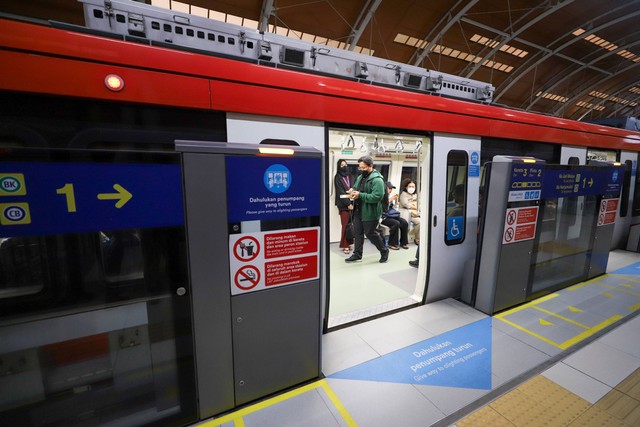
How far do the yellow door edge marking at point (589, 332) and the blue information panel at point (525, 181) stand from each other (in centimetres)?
150

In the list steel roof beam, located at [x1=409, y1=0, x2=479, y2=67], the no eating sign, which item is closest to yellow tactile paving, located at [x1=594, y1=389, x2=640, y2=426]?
the no eating sign

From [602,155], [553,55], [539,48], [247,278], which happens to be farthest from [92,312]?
[553,55]

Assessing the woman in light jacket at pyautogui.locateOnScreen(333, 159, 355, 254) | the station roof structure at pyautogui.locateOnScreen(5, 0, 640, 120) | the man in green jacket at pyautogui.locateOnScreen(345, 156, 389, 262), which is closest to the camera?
the man in green jacket at pyautogui.locateOnScreen(345, 156, 389, 262)

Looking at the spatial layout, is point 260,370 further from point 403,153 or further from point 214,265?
point 403,153

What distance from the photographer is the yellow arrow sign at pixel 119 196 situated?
4.64 ft

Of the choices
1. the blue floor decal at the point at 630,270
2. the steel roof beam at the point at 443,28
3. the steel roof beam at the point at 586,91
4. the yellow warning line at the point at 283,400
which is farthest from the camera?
the steel roof beam at the point at 586,91

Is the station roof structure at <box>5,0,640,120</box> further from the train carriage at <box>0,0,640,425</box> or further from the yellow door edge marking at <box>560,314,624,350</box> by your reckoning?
the yellow door edge marking at <box>560,314,624,350</box>

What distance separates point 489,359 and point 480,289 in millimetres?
1013

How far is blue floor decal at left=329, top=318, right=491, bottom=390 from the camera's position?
7.34 feet

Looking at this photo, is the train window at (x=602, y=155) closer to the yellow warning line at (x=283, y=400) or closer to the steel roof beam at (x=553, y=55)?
the yellow warning line at (x=283, y=400)

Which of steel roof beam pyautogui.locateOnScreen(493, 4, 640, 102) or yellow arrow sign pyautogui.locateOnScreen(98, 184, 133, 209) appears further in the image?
steel roof beam pyautogui.locateOnScreen(493, 4, 640, 102)

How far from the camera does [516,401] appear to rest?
2.02 m

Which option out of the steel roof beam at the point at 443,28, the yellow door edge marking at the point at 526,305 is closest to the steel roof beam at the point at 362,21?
the steel roof beam at the point at 443,28

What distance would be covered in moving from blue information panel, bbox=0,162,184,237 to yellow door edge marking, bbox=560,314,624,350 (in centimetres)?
364
